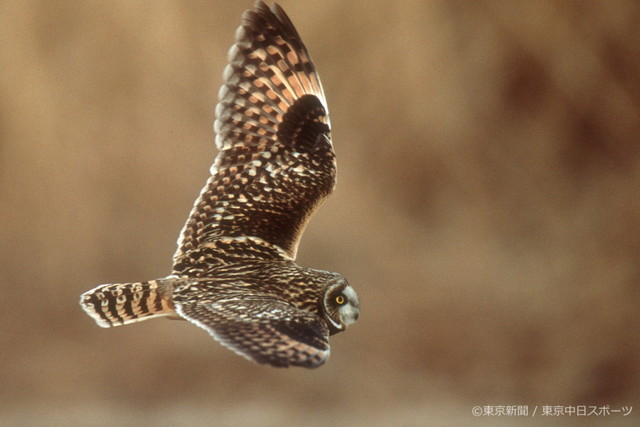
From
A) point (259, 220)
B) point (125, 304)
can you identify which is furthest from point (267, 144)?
point (125, 304)

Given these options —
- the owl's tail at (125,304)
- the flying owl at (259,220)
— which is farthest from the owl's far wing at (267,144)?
the owl's tail at (125,304)

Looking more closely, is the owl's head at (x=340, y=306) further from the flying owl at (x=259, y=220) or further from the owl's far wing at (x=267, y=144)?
the owl's far wing at (x=267, y=144)

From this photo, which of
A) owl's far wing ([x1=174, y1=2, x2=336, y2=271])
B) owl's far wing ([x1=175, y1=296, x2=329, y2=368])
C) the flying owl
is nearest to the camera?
owl's far wing ([x1=175, y1=296, x2=329, y2=368])

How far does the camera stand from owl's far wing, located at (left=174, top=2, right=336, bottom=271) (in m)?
1.05

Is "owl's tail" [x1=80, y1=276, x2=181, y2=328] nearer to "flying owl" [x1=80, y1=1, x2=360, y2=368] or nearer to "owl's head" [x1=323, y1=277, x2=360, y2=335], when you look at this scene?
"flying owl" [x1=80, y1=1, x2=360, y2=368]

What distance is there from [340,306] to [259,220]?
0.75ft

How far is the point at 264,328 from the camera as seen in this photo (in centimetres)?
80

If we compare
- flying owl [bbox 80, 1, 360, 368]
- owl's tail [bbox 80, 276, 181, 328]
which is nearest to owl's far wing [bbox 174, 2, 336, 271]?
flying owl [bbox 80, 1, 360, 368]

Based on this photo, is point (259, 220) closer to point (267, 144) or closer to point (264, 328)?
point (267, 144)

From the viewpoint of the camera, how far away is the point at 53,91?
5.15ft

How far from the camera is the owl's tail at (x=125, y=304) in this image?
90cm

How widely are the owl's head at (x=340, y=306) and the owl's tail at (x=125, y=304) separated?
17 centimetres

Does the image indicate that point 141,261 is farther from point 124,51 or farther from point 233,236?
point 233,236

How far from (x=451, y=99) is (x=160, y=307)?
3.32 feet
